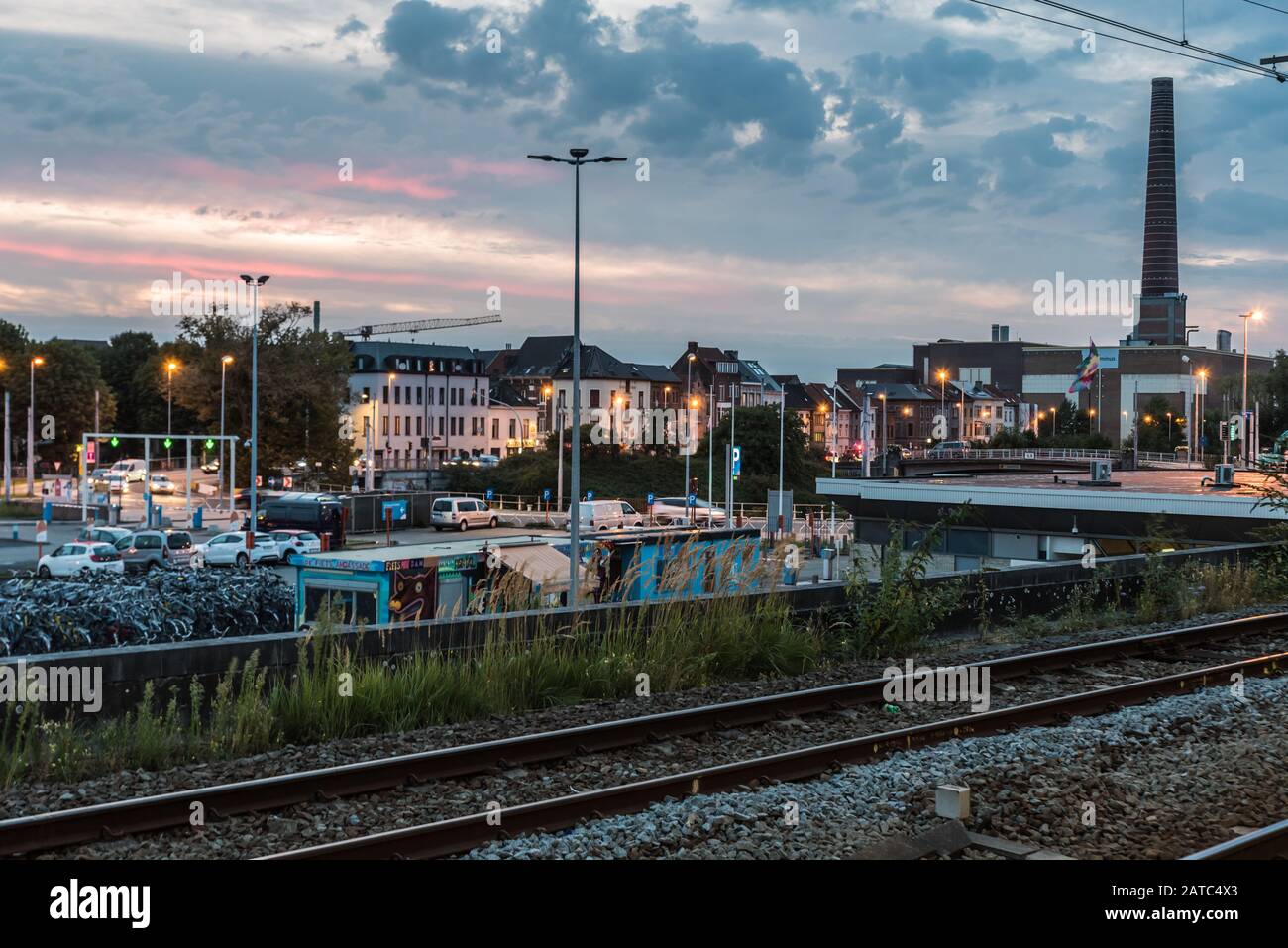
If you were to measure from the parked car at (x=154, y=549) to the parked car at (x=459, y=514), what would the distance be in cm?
1964

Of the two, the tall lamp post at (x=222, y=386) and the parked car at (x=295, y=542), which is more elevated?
the tall lamp post at (x=222, y=386)

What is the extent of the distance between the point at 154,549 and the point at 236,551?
113 inches

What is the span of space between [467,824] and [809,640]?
7.33m

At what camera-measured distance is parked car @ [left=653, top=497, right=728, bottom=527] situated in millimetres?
61500

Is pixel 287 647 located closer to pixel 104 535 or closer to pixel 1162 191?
pixel 104 535

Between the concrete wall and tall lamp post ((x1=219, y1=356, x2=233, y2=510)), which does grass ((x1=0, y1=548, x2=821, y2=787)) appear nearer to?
the concrete wall

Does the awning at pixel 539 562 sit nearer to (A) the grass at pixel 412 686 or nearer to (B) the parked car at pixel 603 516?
(A) the grass at pixel 412 686

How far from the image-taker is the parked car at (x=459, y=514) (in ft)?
214

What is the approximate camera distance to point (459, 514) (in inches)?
2581

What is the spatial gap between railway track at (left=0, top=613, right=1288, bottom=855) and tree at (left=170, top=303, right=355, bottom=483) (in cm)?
6204

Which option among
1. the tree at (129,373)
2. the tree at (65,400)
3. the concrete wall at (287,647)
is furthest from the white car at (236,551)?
the tree at (129,373)

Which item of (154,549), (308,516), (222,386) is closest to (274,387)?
(222,386)

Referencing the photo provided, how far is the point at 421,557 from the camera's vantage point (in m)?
20.5

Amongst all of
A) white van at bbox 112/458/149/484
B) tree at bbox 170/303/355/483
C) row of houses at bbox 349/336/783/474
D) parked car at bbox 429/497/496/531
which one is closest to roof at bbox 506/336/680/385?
row of houses at bbox 349/336/783/474
